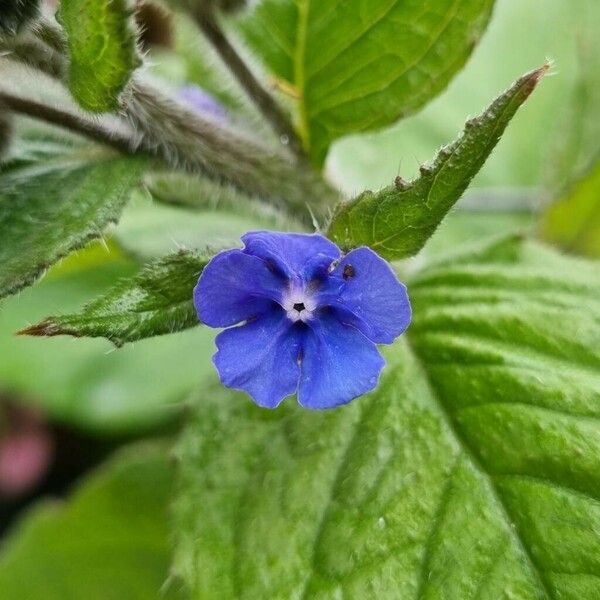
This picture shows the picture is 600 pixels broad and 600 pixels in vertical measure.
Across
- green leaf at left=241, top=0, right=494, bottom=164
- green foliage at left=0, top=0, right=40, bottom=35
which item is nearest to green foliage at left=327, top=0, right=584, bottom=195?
green leaf at left=241, top=0, right=494, bottom=164

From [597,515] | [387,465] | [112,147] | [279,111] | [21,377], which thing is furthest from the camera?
[21,377]

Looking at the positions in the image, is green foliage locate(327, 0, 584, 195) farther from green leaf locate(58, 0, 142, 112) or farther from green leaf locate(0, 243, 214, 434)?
green leaf locate(58, 0, 142, 112)

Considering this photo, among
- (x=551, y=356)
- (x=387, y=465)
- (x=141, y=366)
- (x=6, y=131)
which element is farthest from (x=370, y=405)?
(x=141, y=366)

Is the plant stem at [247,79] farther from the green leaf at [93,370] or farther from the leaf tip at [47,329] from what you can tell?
the green leaf at [93,370]

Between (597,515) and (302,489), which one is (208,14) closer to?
(302,489)

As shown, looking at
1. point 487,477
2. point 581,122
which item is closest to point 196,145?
point 487,477

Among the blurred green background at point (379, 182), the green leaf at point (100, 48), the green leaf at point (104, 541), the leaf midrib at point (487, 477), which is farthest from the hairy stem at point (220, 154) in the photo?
the green leaf at point (104, 541)

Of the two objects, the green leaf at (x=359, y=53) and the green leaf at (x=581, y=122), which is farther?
the green leaf at (x=581, y=122)
